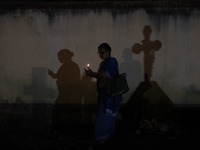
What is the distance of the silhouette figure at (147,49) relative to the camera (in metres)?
7.26

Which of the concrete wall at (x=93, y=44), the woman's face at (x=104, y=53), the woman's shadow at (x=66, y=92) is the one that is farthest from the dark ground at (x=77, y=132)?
the woman's face at (x=104, y=53)

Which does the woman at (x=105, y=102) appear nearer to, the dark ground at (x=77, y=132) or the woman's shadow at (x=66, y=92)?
the dark ground at (x=77, y=132)

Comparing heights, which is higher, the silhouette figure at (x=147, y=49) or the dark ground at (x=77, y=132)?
the silhouette figure at (x=147, y=49)

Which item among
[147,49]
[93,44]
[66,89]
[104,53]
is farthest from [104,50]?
[66,89]

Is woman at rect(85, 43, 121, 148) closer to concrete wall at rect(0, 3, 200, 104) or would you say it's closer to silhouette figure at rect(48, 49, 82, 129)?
concrete wall at rect(0, 3, 200, 104)

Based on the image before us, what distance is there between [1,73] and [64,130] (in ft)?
6.09

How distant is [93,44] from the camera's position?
7.38 metres

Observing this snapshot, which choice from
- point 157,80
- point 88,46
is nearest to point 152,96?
point 157,80

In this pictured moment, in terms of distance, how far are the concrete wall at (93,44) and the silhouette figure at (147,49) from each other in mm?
62

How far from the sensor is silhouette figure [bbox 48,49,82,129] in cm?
742

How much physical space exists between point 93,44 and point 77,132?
6.09 feet

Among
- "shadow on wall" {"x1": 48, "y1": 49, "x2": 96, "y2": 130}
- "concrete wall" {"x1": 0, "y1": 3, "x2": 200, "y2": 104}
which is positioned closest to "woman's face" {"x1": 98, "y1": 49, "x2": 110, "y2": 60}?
"concrete wall" {"x1": 0, "y1": 3, "x2": 200, "y2": 104}

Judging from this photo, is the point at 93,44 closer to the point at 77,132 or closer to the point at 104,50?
the point at 104,50

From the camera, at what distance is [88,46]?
7.38 metres
